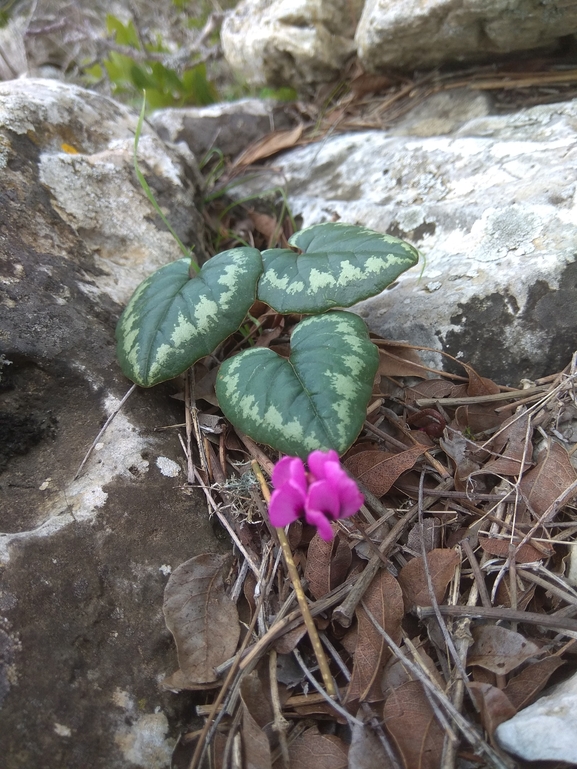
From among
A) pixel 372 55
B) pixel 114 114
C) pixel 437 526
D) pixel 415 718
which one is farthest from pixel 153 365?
pixel 372 55

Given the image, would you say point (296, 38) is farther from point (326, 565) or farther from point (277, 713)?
point (277, 713)

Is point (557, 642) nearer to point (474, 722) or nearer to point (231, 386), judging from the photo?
point (474, 722)

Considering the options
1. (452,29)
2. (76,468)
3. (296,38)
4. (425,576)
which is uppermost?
(296,38)

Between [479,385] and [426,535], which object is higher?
[479,385]

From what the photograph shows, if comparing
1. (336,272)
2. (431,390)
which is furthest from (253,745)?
(336,272)

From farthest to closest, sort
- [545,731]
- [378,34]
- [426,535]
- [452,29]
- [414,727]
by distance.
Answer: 1. [378,34]
2. [452,29]
3. [426,535]
4. [414,727]
5. [545,731]

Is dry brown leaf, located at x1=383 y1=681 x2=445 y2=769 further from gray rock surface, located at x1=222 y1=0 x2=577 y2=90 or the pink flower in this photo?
gray rock surface, located at x1=222 y1=0 x2=577 y2=90
